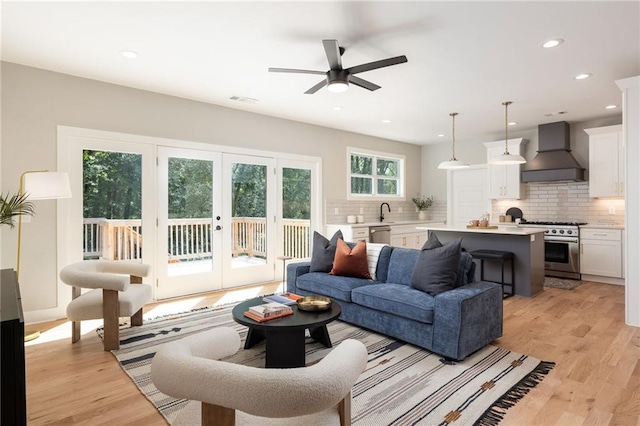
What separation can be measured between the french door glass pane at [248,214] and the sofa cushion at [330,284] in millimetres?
1644

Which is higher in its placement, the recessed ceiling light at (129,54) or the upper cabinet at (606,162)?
the recessed ceiling light at (129,54)

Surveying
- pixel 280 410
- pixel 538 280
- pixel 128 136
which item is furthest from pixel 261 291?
pixel 280 410

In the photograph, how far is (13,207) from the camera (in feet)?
11.1

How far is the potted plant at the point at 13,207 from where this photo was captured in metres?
3.20

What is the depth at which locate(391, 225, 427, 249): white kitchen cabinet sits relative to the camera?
7.07 meters

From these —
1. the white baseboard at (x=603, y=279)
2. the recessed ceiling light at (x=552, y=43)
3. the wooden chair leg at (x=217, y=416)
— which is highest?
the recessed ceiling light at (x=552, y=43)

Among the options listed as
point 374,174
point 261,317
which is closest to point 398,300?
point 261,317

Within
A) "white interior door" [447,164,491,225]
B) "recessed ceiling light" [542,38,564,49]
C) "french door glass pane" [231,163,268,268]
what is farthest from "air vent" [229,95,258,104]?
"white interior door" [447,164,491,225]

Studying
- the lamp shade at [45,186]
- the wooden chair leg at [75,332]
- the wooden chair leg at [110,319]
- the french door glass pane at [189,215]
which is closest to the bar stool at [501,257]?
the french door glass pane at [189,215]

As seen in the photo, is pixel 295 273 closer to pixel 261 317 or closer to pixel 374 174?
pixel 261 317

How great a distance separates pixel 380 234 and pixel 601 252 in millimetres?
3534

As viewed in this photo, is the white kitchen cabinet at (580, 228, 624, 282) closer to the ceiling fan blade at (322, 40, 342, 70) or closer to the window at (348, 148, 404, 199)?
the window at (348, 148, 404, 199)

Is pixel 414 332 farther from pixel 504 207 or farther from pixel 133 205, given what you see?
pixel 504 207

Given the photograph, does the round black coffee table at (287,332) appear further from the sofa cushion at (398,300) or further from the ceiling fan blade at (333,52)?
the ceiling fan blade at (333,52)
